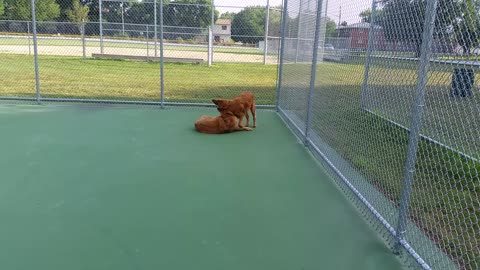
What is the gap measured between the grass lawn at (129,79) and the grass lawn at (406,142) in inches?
127

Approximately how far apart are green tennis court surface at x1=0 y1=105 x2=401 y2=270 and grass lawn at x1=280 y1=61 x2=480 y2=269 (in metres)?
0.60

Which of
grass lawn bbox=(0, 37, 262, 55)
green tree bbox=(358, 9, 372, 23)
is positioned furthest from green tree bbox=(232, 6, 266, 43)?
green tree bbox=(358, 9, 372, 23)

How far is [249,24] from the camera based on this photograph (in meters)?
11.8

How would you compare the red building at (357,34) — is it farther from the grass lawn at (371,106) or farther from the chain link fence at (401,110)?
the grass lawn at (371,106)

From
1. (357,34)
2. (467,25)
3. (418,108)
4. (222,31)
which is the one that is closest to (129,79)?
(222,31)

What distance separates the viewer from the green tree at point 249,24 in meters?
11.6

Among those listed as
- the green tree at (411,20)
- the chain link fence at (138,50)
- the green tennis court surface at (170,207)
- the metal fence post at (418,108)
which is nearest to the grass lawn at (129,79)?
the chain link fence at (138,50)

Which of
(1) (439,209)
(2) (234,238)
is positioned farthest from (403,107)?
(2) (234,238)

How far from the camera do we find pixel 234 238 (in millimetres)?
2900

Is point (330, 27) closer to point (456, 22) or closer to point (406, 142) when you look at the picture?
point (406, 142)

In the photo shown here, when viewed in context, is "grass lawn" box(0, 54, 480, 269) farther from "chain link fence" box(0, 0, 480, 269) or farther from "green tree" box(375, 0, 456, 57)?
"green tree" box(375, 0, 456, 57)

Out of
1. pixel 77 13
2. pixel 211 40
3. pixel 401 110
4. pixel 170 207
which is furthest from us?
pixel 211 40

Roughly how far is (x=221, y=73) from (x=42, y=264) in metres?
10.9

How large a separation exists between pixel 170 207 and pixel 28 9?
34.5 ft
